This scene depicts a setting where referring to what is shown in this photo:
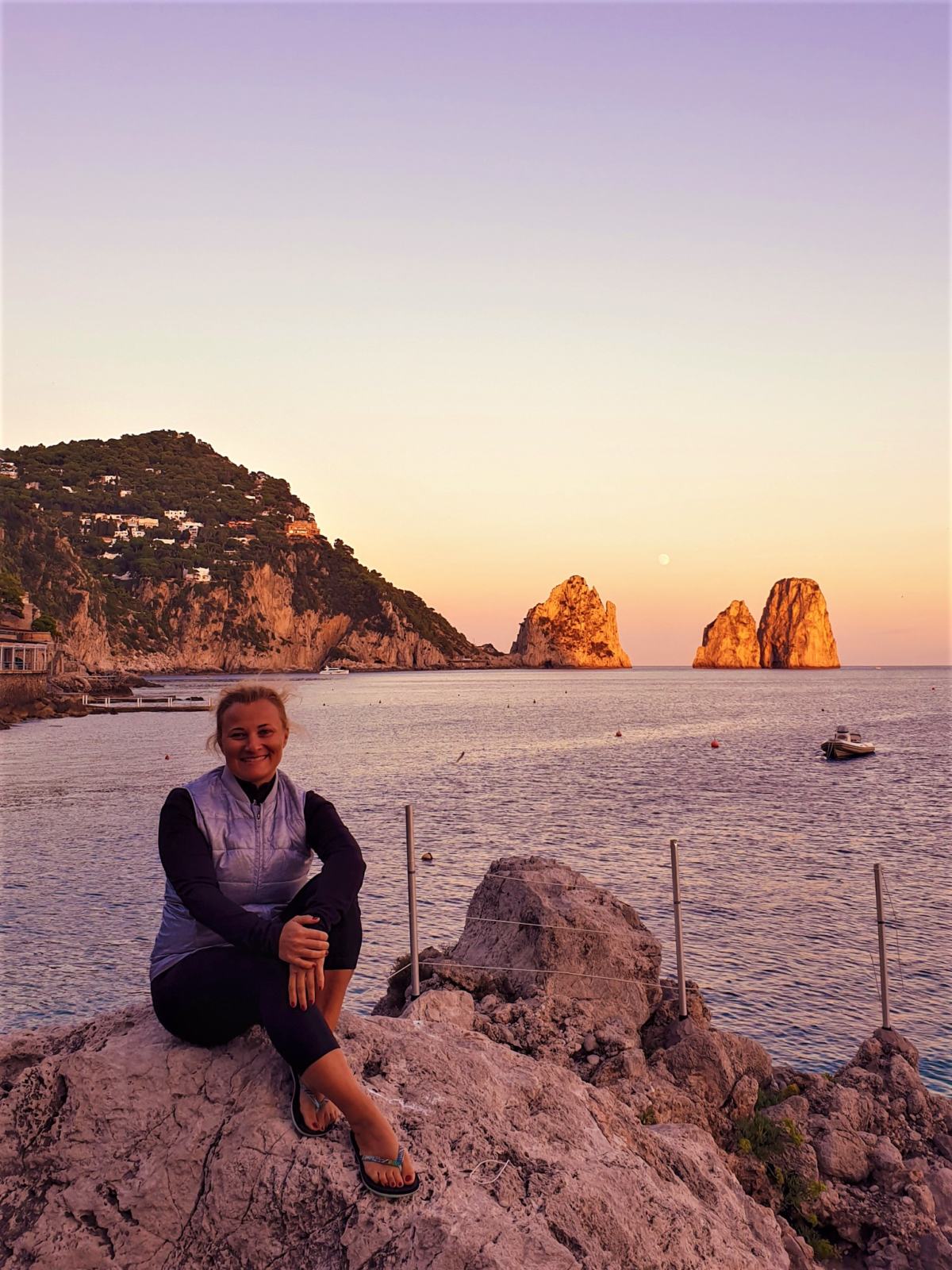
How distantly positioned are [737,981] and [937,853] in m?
14.4

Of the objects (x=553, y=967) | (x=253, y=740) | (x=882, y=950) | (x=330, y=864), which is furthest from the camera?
(x=882, y=950)

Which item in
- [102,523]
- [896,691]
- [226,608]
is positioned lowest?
[896,691]

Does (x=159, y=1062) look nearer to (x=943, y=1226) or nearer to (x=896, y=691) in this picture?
(x=943, y=1226)

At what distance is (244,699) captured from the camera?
14.2 feet

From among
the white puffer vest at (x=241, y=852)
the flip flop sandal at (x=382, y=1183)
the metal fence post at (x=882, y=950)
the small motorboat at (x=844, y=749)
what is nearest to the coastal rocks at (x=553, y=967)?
the metal fence post at (x=882, y=950)

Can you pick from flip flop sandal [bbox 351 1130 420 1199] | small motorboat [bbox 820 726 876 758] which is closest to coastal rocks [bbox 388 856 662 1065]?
flip flop sandal [bbox 351 1130 420 1199]

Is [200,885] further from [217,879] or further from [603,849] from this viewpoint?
[603,849]

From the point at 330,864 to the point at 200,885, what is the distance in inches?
20.6

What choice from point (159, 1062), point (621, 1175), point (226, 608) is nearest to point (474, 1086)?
point (621, 1175)

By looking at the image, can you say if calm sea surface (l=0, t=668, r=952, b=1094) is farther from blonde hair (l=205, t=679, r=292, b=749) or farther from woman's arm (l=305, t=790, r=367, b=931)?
woman's arm (l=305, t=790, r=367, b=931)

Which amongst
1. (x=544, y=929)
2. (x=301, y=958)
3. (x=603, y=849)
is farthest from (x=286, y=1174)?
(x=603, y=849)

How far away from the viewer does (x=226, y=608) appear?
7485 inches

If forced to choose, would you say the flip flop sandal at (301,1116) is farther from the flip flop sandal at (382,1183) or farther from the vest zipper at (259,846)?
the vest zipper at (259,846)

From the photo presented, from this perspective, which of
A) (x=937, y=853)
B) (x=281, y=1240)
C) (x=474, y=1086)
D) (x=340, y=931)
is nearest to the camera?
(x=281, y=1240)
